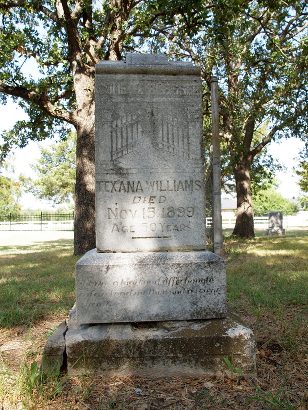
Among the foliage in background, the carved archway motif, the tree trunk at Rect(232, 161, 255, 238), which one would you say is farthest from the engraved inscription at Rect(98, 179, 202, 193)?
the foliage in background

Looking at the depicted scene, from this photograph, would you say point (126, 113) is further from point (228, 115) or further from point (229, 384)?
point (228, 115)

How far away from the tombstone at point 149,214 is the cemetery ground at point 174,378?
41 centimetres

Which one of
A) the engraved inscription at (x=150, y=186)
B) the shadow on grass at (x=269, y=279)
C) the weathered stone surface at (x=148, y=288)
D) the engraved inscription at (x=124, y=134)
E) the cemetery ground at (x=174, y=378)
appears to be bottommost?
the cemetery ground at (x=174, y=378)

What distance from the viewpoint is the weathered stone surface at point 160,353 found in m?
3.06

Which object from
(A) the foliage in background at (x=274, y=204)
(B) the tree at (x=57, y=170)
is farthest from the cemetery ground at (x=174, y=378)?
(A) the foliage in background at (x=274, y=204)

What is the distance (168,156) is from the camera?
11.6 ft

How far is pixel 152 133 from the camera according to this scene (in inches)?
139

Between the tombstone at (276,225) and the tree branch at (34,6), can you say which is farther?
the tombstone at (276,225)

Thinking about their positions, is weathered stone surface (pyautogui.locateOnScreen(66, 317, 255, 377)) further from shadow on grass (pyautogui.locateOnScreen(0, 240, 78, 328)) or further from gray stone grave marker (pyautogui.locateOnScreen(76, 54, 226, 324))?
shadow on grass (pyautogui.locateOnScreen(0, 240, 78, 328))

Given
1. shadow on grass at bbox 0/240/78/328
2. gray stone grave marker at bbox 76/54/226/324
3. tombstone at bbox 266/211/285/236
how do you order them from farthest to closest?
tombstone at bbox 266/211/285/236 < shadow on grass at bbox 0/240/78/328 < gray stone grave marker at bbox 76/54/226/324

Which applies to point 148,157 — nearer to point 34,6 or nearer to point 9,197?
point 34,6

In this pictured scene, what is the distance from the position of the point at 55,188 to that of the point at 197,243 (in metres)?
49.4

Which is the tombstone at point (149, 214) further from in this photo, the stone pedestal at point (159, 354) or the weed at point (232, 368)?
the weed at point (232, 368)

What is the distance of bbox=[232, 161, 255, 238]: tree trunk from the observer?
18.2m
